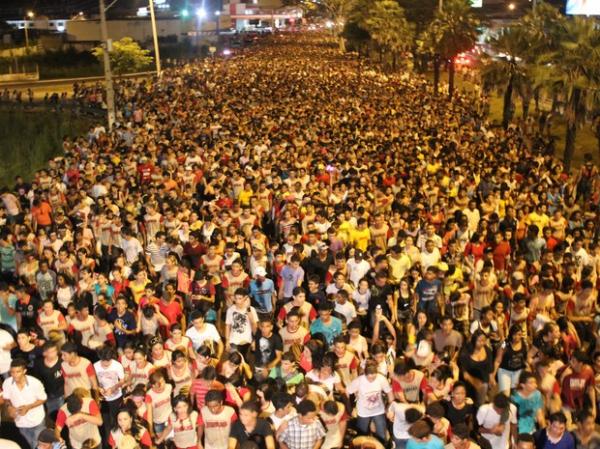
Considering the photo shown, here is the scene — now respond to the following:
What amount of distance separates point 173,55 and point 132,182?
178ft

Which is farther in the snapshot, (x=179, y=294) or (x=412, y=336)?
(x=179, y=294)

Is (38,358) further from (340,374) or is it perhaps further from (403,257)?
(403,257)

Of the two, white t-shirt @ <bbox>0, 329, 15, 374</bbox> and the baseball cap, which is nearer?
the baseball cap

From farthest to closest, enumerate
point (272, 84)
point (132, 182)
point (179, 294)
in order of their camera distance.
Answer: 1. point (272, 84)
2. point (132, 182)
3. point (179, 294)

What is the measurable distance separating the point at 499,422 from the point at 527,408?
0.45 metres

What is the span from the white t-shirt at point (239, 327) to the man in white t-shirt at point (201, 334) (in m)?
0.34

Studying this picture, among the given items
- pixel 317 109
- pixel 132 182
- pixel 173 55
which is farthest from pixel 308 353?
pixel 173 55

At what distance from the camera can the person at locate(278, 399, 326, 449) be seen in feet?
18.8

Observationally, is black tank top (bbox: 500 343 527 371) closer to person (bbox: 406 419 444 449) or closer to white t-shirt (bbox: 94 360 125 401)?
person (bbox: 406 419 444 449)

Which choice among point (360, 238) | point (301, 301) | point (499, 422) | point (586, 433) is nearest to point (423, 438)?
point (499, 422)

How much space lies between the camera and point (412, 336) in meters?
7.77

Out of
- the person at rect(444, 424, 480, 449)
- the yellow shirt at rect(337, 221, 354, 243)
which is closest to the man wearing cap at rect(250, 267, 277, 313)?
the yellow shirt at rect(337, 221, 354, 243)

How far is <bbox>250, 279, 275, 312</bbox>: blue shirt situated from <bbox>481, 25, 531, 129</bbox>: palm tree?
17.6 metres

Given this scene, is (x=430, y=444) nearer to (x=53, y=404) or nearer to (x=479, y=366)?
(x=479, y=366)
